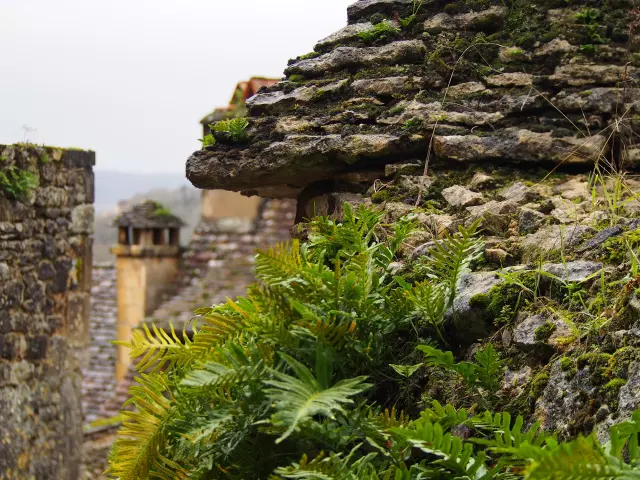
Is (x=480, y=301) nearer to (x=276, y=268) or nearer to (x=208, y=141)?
(x=276, y=268)

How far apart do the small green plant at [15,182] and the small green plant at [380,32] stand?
3666 mm

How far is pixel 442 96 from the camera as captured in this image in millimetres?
3287

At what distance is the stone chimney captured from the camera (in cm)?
1391

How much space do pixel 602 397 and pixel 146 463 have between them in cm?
106

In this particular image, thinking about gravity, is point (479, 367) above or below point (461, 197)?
below

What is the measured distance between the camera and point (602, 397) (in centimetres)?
178

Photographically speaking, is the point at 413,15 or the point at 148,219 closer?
the point at 413,15

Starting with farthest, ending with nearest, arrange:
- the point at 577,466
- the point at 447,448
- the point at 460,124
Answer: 1. the point at 460,124
2. the point at 447,448
3. the point at 577,466

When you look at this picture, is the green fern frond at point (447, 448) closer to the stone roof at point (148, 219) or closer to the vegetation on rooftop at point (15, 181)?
the vegetation on rooftop at point (15, 181)

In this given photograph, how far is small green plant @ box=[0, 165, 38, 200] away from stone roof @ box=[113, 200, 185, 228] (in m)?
7.61

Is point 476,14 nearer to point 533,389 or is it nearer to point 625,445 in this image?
point 533,389

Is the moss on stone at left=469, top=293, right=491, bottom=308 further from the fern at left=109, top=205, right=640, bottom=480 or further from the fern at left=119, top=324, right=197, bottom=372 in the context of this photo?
the fern at left=119, top=324, right=197, bottom=372

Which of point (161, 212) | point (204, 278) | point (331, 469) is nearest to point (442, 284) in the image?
point (331, 469)

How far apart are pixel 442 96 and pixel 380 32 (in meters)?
0.39
